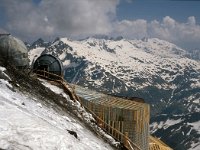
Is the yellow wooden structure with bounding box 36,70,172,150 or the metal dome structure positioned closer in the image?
the yellow wooden structure with bounding box 36,70,172,150

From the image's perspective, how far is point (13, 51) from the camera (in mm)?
37125

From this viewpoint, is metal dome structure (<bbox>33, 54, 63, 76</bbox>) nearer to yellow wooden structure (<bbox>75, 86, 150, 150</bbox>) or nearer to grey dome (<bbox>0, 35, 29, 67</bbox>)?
Result: grey dome (<bbox>0, 35, 29, 67</bbox>)

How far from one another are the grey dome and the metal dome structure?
677 centimetres

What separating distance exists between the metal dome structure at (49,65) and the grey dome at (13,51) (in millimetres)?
6772

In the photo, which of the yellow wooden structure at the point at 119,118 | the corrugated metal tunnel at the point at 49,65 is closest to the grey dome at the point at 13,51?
the corrugated metal tunnel at the point at 49,65

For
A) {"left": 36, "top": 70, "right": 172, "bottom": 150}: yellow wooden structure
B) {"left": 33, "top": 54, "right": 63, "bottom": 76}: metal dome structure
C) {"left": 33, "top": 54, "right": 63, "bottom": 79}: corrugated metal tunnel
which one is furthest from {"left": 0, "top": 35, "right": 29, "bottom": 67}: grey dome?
{"left": 33, "top": 54, "right": 63, "bottom": 76}: metal dome structure

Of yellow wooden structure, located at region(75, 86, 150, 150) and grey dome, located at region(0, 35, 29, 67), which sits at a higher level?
grey dome, located at region(0, 35, 29, 67)

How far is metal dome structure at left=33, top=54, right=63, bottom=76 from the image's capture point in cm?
4508

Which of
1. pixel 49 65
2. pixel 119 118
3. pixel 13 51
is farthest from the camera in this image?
pixel 49 65

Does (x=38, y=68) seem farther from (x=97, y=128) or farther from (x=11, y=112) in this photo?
(x=11, y=112)

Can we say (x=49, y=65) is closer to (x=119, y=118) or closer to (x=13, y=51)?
(x=13, y=51)

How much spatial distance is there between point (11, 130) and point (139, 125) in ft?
73.7

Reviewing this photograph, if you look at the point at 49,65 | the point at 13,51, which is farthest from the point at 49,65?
the point at 13,51

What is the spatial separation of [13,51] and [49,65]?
8807 millimetres
